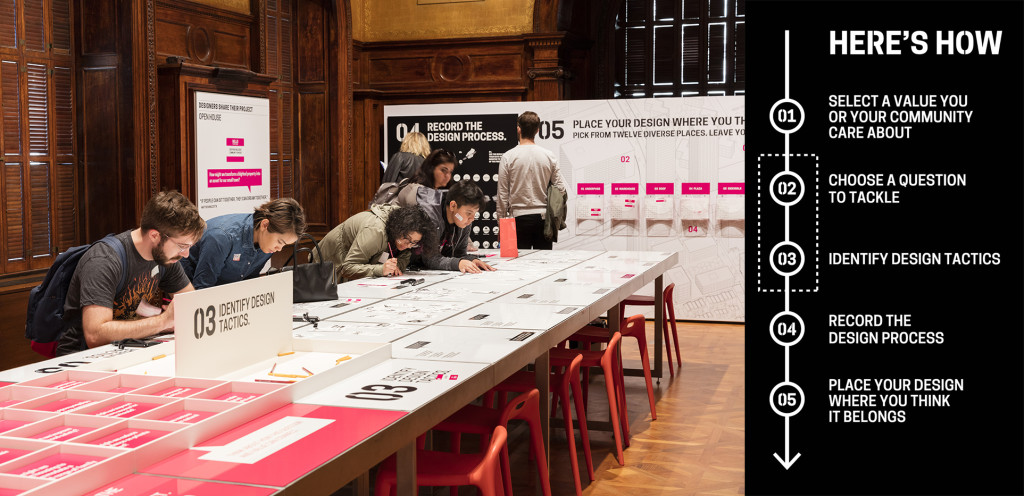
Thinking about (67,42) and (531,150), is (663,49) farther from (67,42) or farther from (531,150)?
(67,42)

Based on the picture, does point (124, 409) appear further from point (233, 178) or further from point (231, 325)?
point (233, 178)

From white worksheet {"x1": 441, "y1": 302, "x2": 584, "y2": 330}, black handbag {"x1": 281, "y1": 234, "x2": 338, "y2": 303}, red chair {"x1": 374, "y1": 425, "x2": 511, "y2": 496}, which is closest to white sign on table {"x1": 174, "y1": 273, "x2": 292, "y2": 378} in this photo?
red chair {"x1": 374, "y1": 425, "x2": 511, "y2": 496}

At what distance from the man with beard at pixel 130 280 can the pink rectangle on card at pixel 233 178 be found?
369 cm

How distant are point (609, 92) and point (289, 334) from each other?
784cm

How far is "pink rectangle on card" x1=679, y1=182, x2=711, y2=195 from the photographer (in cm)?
781

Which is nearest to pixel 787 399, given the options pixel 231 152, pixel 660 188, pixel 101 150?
pixel 101 150

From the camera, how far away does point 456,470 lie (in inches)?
103

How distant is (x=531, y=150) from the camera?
284 inches

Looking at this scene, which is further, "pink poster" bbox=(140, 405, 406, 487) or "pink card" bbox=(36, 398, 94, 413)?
"pink card" bbox=(36, 398, 94, 413)

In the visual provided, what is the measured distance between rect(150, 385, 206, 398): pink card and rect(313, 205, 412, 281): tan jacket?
2436mm

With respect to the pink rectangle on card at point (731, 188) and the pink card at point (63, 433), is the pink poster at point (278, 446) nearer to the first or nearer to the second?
the pink card at point (63, 433)

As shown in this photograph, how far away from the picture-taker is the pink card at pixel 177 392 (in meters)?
2.32

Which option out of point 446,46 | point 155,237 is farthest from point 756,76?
point 446,46

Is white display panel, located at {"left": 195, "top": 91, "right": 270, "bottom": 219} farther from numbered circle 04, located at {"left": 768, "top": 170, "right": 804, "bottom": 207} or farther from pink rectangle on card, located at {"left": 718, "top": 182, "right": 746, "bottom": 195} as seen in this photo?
numbered circle 04, located at {"left": 768, "top": 170, "right": 804, "bottom": 207}
